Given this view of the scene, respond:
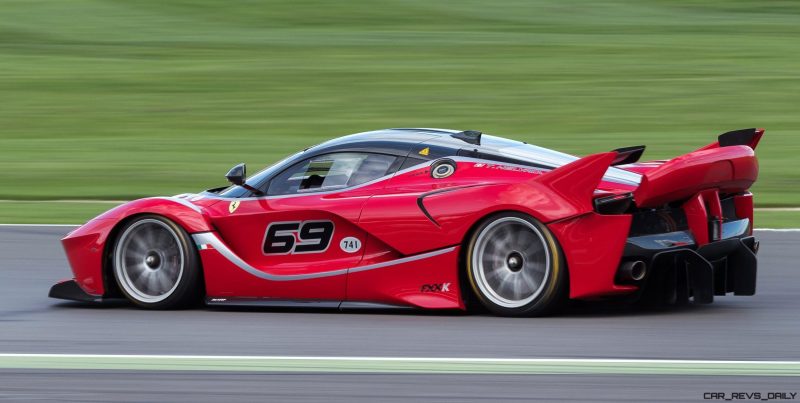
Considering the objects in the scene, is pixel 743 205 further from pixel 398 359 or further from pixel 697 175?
pixel 398 359

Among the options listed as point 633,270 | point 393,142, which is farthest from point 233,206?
point 633,270

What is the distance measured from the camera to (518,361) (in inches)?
239

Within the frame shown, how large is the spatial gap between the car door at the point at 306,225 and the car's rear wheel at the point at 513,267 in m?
A: 0.74

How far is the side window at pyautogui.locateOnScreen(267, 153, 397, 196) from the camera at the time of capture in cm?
771

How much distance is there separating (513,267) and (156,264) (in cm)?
228

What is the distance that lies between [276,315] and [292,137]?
11.5 m

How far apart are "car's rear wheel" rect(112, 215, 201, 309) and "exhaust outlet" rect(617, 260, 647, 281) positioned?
2.58 metres

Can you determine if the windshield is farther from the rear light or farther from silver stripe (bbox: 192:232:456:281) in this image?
the rear light

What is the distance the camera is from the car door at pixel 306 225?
754 centimetres

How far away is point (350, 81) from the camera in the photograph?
77.4 ft

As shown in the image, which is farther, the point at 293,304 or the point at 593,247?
the point at 293,304

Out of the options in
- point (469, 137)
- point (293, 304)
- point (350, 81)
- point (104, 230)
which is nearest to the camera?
point (293, 304)

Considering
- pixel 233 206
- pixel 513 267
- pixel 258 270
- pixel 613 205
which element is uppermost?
pixel 613 205

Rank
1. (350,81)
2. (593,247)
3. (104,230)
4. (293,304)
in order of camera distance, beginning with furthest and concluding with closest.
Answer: (350,81), (104,230), (293,304), (593,247)
